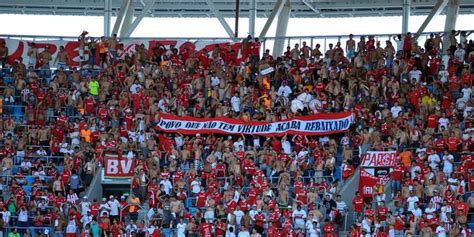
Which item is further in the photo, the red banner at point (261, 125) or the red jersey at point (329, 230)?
the red banner at point (261, 125)

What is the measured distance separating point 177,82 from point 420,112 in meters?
8.53

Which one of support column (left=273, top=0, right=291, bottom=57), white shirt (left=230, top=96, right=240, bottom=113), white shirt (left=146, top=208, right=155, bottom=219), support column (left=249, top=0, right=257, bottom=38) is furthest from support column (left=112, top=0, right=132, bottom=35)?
white shirt (left=146, top=208, right=155, bottom=219)

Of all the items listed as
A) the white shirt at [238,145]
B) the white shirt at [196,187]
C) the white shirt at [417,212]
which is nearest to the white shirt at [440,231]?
the white shirt at [417,212]

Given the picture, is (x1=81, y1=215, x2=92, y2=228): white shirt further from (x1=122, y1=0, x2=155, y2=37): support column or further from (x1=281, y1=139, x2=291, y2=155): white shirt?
(x1=122, y1=0, x2=155, y2=37): support column

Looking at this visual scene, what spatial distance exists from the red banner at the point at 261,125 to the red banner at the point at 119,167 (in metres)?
2.16

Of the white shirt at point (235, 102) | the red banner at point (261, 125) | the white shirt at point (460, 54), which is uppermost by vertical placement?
the white shirt at point (460, 54)

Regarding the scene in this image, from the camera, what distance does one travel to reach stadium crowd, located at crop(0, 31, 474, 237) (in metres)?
37.0

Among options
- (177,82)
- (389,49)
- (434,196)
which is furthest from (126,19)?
(434,196)

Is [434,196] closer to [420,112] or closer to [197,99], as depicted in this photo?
[420,112]

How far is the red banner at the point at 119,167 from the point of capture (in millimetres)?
40906

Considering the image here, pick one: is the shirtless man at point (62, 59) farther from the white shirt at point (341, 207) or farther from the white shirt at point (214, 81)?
the white shirt at point (341, 207)

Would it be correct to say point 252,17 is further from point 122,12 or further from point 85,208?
point 85,208

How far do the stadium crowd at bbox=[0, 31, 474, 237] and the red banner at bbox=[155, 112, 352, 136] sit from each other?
230 millimetres

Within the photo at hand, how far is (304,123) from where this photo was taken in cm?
4191
